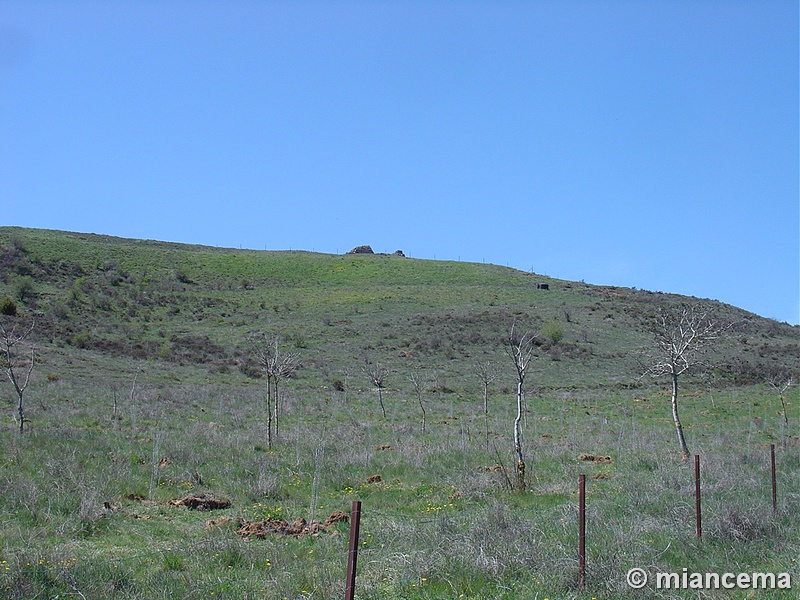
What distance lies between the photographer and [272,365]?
2252 cm

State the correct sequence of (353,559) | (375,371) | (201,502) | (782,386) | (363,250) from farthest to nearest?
(363,250)
(375,371)
(782,386)
(201,502)
(353,559)

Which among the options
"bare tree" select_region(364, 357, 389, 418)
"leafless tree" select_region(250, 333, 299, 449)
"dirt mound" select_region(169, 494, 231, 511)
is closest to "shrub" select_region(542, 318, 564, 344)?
"bare tree" select_region(364, 357, 389, 418)

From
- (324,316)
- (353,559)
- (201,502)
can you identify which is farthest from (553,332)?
(353,559)

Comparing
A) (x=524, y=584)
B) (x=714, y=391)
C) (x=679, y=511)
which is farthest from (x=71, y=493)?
(x=714, y=391)

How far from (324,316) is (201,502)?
48.0 meters

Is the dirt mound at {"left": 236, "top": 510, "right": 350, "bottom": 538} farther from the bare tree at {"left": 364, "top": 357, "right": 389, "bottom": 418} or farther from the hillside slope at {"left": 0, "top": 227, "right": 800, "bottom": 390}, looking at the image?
the hillside slope at {"left": 0, "top": 227, "right": 800, "bottom": 390}

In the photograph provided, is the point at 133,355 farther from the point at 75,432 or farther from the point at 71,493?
the point at 71,493

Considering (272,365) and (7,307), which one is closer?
(272,365)

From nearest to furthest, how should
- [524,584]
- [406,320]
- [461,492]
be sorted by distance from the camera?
Result: [524,584]
[461,492]
[406,320]

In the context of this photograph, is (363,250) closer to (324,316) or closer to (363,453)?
(324,316)

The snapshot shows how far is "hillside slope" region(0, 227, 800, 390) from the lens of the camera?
4500 cm

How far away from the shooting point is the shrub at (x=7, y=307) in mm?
45688

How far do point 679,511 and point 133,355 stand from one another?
1519 inches

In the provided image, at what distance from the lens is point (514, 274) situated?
91.9 m
